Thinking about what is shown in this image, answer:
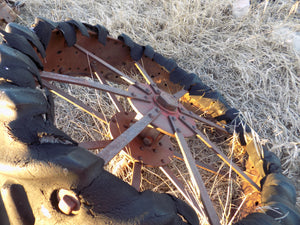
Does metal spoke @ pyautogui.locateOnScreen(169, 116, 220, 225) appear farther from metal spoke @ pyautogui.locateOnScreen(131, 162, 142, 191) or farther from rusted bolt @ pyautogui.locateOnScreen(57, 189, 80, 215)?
rusted bolt @ pyautogui.locateOnScreen(57, 189, 80, 215)

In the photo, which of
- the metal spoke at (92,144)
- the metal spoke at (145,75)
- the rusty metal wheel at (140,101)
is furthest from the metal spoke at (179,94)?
the metal spoke at (92,144)

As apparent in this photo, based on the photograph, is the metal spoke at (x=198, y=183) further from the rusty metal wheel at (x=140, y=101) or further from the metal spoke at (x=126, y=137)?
the metal spoke at (x=126, y=137)

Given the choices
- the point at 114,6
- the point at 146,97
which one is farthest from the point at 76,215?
the point at 114,6

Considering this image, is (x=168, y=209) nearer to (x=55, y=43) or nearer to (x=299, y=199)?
(x=55, y=43)

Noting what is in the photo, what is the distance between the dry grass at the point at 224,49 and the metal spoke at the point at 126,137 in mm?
628

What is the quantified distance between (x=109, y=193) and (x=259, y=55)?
8.53 feet

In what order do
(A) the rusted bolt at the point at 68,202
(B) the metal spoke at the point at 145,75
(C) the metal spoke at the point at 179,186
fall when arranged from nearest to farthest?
(A) the rusted bolt at the point at 68,202 → (C) the metal spoke at the point at 179,186 → (B) the metal spoke at the point at 145,75

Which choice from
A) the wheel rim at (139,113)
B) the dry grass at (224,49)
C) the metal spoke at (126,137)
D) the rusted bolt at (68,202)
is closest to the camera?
the rusted bolt at (68,202)

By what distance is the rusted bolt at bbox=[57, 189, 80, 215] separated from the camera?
0.73 metres

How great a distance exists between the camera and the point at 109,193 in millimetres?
761

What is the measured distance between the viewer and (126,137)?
118cm

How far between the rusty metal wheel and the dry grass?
0.27m

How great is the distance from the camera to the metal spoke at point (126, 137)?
1.07 m

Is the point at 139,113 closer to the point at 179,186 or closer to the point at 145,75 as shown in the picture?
the point at 179,186
